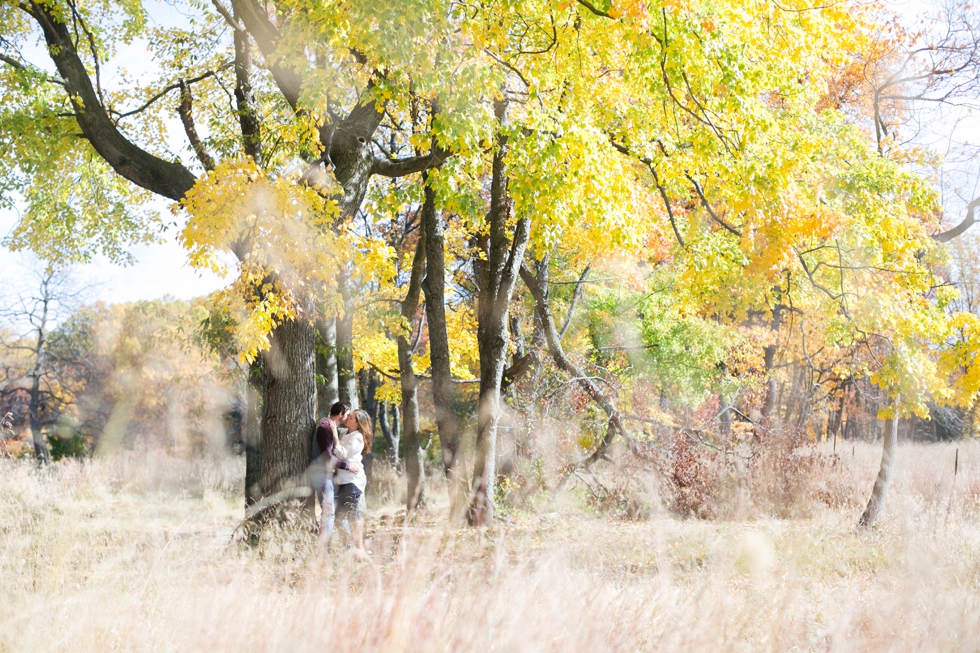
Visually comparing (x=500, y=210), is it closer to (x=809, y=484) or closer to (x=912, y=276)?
(x=912, y=276)

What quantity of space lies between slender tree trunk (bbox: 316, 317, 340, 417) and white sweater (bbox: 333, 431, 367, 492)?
3631mm

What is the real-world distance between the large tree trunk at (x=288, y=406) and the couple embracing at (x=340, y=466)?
0.17m

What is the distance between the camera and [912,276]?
9.21 m

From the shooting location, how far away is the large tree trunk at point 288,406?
8266 mm

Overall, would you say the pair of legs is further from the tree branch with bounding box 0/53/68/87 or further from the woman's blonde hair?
the tree branch with bounding box 0/53/68/87

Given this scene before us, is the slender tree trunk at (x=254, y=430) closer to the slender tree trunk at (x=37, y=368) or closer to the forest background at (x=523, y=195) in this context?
the forest background at (x=523, y=195)

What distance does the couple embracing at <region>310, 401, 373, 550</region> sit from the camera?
8391mm

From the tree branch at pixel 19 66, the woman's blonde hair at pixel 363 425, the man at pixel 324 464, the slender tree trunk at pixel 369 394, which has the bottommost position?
the man at pixel 324 464

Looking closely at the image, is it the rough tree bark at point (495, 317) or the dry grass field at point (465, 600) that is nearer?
the dry grass field at point (465, 600)

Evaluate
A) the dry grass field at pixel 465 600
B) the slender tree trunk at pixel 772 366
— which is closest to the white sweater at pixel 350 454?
the dry grass field at pixel 465 600

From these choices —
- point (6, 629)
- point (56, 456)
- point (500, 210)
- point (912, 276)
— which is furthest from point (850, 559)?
point (56, 456)

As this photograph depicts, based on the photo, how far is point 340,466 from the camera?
8.64 meters

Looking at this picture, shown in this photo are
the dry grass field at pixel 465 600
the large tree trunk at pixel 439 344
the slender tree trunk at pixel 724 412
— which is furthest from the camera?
the slender tree trunk at pixel 724 412

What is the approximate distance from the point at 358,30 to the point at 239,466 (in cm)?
1999
